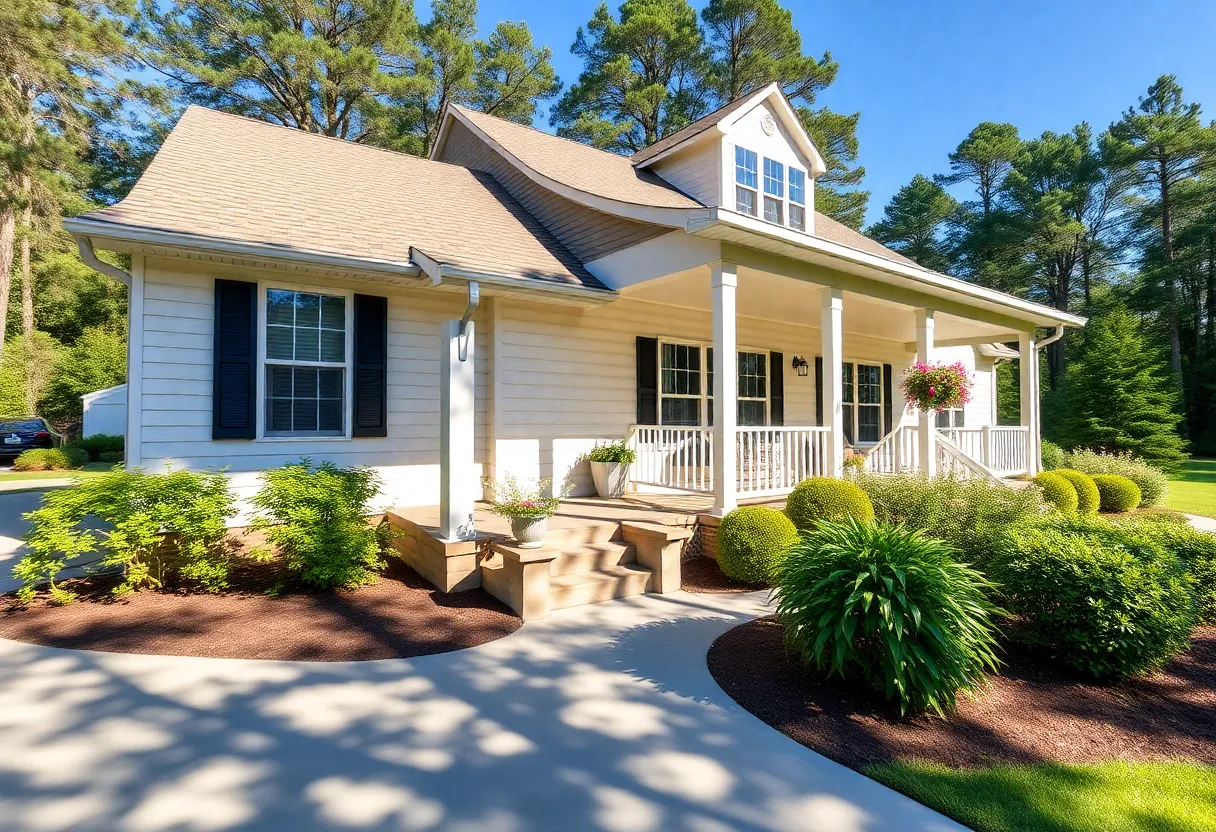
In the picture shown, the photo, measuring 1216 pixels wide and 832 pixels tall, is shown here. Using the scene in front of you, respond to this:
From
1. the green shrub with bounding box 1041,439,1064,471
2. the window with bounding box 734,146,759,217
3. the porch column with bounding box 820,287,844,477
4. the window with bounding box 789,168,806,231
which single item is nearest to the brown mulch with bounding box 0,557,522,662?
the porch column with bounding box 820,287,844,477

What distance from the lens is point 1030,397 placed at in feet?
35.8

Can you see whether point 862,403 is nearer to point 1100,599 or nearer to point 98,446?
point 1100,599

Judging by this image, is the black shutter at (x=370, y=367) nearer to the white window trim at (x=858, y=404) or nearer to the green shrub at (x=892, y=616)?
the green shrub at (x=892, y=616)

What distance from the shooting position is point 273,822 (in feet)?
7.51

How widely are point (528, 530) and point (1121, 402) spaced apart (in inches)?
883

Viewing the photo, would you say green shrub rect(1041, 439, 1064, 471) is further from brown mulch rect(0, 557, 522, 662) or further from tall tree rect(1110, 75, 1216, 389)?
tall tree rect(1110, 75, 1216, 389)

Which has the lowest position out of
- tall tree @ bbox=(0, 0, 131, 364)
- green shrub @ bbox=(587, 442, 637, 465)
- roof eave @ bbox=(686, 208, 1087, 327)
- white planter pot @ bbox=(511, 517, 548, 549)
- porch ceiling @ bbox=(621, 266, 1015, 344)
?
white planter pot @ bbox=(511, 517, 548, 549)

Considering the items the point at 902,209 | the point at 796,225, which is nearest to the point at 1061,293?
the point at 902,209

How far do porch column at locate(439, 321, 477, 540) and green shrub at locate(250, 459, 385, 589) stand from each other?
749 millimetres

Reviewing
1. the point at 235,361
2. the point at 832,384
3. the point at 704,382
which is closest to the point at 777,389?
the point at 704,382

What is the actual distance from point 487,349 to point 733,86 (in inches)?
685

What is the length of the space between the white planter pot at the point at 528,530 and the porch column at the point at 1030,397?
9.96m

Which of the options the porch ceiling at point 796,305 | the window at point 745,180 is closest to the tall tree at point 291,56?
the window at point 745,180

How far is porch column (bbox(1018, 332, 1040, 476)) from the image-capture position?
35.4ft
